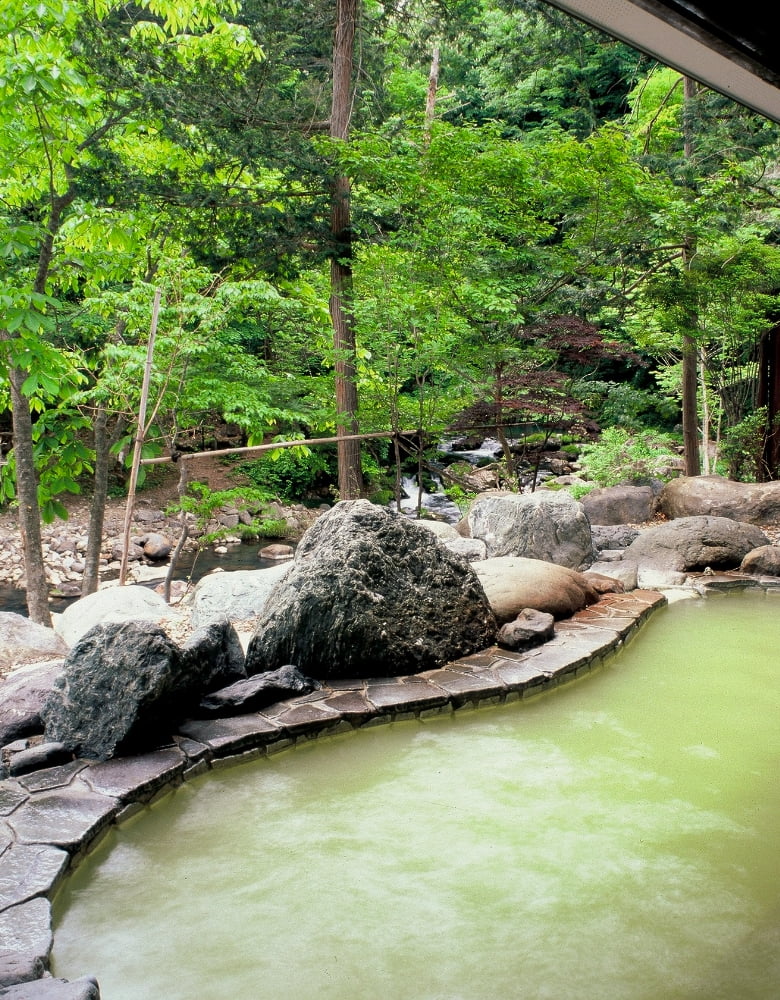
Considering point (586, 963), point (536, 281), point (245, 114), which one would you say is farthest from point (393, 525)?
point (245, 114)

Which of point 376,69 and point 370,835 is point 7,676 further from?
point 376,69

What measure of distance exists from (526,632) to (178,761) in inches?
98.4

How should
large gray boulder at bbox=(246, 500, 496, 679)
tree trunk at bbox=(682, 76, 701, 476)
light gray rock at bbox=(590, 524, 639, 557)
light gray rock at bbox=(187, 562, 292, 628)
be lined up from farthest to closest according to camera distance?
tree trunk at bbox=(682, 76, 701, 476)
light gray rock at bbox=(590, 524, 639, 557)
light gray rock at bbox=(187, 562, 292, 628)
large gray boulder at bbox=(246, 500, 496, 679)

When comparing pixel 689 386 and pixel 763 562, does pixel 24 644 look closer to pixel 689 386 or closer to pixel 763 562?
pixel 763 562

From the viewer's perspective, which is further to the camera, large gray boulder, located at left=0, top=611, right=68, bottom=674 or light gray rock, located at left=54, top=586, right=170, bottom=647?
light gray rock, located at left=54, top=586, right=170, bottom=647

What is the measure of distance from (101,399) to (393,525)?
411 centimetres

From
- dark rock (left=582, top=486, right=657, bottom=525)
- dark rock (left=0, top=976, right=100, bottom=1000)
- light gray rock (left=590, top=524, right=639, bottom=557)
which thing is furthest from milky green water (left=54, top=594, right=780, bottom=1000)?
dark rock (left=582, top=486, right=657, bottom=525)

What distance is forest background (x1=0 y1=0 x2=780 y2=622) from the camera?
22.9 feet

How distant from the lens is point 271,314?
10969 millimetres

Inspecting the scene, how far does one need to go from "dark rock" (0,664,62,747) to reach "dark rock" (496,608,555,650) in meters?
2.75

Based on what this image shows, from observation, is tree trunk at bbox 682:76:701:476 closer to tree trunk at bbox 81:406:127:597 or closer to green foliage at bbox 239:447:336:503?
green foliage at bbox 239:447:336:503

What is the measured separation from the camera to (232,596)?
Answer: 5.87 meters

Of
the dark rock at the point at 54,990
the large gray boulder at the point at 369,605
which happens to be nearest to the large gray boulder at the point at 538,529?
the large gray boulder at the point at 369,605

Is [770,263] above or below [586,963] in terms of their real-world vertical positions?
above
